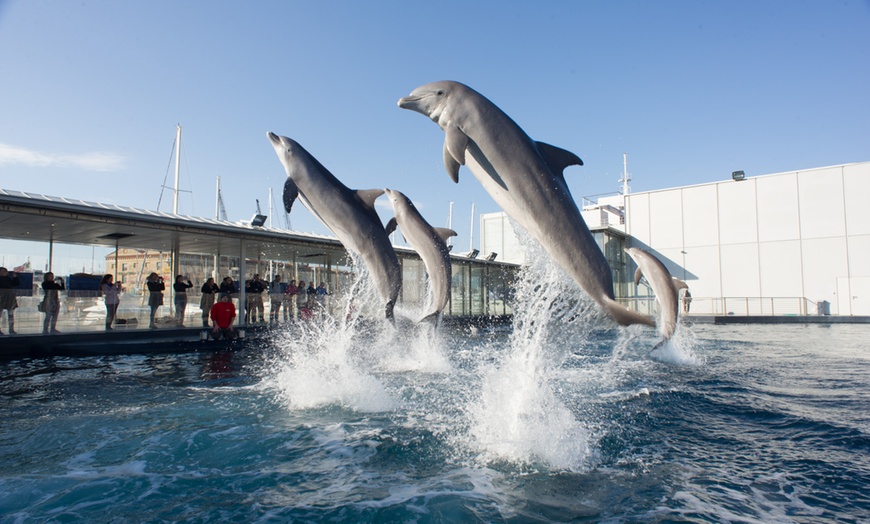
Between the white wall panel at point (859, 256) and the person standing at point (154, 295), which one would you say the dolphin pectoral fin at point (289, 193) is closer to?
the person standing at point (154, 295)

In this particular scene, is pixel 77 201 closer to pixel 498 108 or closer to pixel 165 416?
pixel 165 416

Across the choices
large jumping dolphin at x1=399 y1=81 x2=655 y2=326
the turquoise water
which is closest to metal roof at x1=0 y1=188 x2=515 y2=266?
the turquoise water

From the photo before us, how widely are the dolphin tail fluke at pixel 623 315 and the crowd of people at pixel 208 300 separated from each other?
35.6ft

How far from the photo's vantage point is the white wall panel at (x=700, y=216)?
101 ft

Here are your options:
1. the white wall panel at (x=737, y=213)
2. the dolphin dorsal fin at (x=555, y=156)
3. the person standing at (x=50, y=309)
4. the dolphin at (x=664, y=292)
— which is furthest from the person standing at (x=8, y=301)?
the white wall panel at (x=737, y=213)

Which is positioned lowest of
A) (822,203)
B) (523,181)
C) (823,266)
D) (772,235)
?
(523,181)

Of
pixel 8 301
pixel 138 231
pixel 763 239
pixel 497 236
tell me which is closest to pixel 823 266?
pixel 763 239

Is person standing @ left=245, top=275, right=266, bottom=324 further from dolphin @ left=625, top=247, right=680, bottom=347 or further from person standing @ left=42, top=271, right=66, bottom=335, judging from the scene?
dolphin @ left=625, top=247, right=680, bottom=347

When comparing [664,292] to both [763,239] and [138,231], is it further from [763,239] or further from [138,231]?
[763,239]

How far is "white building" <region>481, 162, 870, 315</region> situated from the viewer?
27.0m

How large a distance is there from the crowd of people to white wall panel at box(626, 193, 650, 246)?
23447 mm

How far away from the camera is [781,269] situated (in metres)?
28.6

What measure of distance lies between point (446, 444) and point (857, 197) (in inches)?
1213

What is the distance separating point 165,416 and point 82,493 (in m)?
2.11
